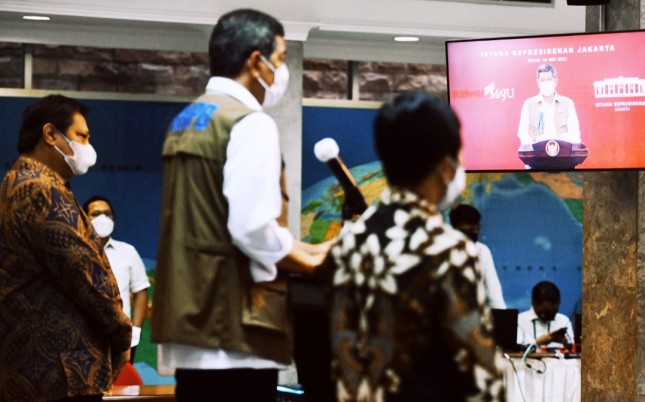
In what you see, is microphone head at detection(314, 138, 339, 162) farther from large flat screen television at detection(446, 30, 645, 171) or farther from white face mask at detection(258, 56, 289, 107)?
large flat screen television at detection(446, 30, 645, 171)

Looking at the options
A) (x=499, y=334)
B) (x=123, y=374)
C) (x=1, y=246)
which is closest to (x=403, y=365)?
(x=1, y=246)

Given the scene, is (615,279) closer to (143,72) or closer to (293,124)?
(293,124)

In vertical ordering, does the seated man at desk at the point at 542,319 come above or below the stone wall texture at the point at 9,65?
below

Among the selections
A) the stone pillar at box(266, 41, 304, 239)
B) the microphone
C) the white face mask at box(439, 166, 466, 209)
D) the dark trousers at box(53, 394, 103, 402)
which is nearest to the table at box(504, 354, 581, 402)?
the stone pillar at box(266, 41, 304, 239)

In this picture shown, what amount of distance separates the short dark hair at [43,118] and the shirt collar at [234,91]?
3.28 ft

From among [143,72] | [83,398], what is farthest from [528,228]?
[83,398]

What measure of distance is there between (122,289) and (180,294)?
569 cm

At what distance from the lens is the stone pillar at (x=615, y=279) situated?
630 cm

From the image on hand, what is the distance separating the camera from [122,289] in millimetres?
8523

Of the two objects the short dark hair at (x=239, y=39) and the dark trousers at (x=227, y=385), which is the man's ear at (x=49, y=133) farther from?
the dark trousers at (x=227, y=385)

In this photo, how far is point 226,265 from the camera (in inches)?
115

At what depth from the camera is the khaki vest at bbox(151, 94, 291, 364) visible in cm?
293

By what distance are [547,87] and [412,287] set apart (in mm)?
4403

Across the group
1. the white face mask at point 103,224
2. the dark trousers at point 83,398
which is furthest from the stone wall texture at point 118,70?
the dark trousers at point 83,398
